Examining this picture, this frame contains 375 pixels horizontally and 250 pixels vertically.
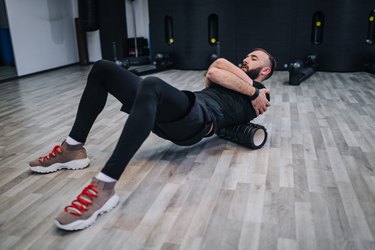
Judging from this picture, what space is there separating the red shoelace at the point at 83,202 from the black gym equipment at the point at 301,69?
9.71ft

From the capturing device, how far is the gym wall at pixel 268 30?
169 inches

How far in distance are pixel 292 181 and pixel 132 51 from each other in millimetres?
4585

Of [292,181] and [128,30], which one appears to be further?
[128,30]

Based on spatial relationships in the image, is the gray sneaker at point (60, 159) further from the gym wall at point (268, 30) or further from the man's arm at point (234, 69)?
the gym wall at point (268, 30)

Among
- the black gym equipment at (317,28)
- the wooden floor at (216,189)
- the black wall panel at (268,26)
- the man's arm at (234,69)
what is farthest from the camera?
the black wall panel at (268,26)

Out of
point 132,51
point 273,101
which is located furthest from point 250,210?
point 132,51

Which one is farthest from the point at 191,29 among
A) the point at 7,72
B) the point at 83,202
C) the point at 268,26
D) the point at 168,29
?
the point at 83,202

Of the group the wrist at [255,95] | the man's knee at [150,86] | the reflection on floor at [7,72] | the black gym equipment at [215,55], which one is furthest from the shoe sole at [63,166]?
the reflection on floor at [7,72]

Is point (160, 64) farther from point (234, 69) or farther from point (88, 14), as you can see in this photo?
point (234, 69)

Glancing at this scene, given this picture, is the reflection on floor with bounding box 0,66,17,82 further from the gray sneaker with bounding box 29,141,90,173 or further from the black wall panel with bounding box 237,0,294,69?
the gray sneaker with bounding box 29,141,90,173

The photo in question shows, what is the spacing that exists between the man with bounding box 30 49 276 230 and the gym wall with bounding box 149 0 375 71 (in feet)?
9.38

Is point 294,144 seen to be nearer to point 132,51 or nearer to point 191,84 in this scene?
point 191,84

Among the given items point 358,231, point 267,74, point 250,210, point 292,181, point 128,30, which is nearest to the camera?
point 358,231

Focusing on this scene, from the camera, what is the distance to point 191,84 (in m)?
3.93
